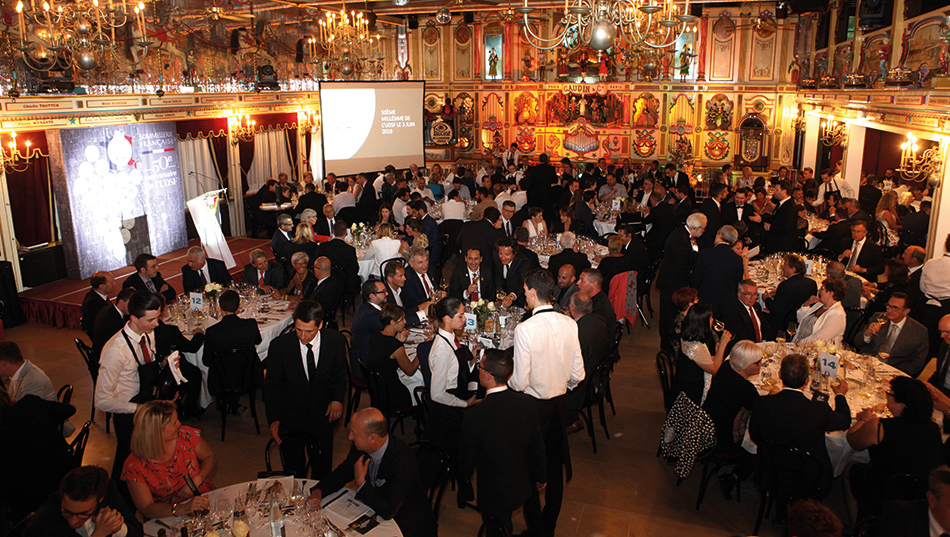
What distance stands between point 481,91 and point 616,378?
14403mm

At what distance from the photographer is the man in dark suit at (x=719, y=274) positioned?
6.46m

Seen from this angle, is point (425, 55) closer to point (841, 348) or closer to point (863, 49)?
point (863, 49)

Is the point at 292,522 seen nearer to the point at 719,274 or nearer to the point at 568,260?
the point at 568,260

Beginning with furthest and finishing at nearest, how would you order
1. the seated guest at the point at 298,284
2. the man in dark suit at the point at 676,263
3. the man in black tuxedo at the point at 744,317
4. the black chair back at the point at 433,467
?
the man in dark suit at the point at 676,263 → the seated guest at the point at 298,284 → the man in black tuxedo at the point at 744,317 → the black chair back at the point at 433,467

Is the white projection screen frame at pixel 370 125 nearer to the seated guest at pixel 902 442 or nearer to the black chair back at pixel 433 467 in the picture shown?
the black chair back at pixel 433 467

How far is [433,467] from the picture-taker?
4031mm

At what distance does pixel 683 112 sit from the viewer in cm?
1805

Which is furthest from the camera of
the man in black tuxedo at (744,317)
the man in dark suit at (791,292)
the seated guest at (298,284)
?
the seated guest at (298,284)

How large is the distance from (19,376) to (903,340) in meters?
6.90

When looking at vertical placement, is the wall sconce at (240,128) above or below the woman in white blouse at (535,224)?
above

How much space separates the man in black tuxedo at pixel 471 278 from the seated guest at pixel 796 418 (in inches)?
118

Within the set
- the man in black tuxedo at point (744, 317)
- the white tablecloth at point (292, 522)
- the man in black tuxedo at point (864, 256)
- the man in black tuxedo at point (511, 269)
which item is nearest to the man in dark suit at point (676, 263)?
the man in black tuxedo at point (744, 317)

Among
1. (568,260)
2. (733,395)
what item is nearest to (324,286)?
(568,260)

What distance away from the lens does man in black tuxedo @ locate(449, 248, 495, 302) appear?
6352mm
